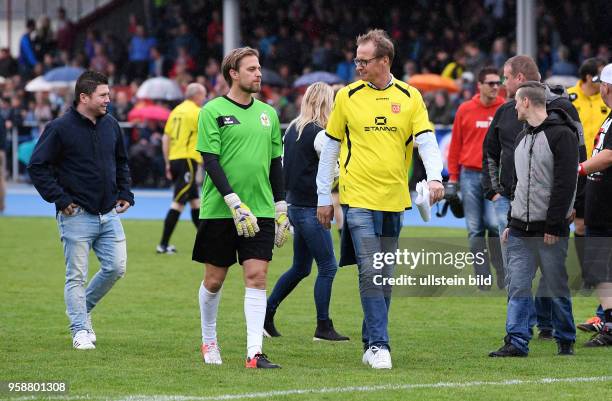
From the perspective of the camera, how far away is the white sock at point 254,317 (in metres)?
8.36

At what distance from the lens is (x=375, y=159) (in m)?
8.37

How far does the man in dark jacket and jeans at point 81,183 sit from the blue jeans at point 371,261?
1987mm

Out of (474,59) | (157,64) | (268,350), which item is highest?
(474,59)

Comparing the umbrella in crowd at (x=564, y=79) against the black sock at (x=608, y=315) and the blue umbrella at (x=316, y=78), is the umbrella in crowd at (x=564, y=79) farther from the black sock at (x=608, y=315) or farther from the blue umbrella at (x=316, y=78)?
the black sock at (x=608, y=315)

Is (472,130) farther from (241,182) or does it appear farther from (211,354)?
(211,354)

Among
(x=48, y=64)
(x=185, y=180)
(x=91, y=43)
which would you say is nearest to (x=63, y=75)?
(x=48, y=64)

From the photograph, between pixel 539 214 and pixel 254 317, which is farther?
pixel 539 214

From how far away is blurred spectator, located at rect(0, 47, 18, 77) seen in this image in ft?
112

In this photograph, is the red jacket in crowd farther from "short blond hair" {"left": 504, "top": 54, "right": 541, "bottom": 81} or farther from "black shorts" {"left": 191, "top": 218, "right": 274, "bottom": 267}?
"black shorts" {"left": 191, "top": 218, "right": 274, "bottom": 267}

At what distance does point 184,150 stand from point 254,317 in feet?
24.2

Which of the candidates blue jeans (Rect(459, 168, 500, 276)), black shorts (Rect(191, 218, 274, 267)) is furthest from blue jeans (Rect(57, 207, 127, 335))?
blue jeans (Rect(459, 168, 500, 276))

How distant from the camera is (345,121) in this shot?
333 inches

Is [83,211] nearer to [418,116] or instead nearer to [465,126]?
[418,116]

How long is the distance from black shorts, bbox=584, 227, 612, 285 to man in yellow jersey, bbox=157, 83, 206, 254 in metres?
6.53
